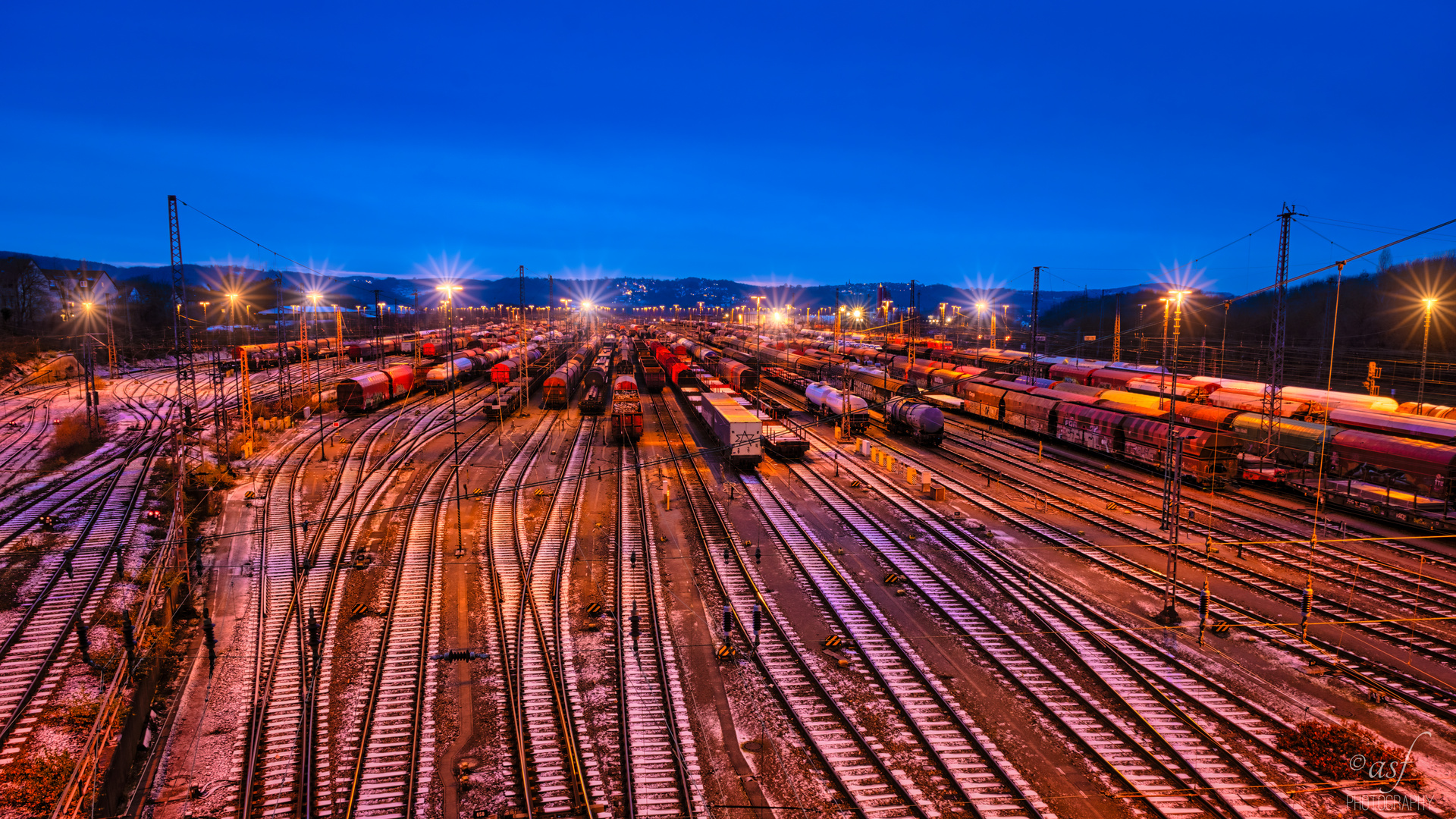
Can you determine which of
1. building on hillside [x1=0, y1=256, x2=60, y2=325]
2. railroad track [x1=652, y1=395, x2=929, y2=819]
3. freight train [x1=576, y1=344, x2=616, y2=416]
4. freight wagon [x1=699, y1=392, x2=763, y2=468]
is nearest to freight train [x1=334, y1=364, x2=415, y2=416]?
freight train [x1=576, y1=344, x2=616, y2=416]

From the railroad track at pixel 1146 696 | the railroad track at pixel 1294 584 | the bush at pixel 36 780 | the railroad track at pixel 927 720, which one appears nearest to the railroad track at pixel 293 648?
the bush at pixel 36 780

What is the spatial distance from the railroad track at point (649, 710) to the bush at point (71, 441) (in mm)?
28923

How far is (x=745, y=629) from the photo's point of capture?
49.5ft

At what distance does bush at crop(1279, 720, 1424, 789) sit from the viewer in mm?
10328

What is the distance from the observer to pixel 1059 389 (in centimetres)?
4225

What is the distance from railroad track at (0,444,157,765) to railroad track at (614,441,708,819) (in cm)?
956

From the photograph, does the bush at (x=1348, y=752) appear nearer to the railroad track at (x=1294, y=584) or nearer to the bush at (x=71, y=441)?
the railroad track at (x=1294, y=584)

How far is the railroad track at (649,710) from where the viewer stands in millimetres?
9953

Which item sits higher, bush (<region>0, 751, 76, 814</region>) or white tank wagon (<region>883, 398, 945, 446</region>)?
white tank wagon (<region>883, 398, 945, 446</region>)

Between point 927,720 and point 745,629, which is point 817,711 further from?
point 745,629

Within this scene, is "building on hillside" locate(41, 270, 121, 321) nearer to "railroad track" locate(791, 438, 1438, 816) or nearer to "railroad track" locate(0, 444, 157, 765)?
"railroad track" locate(0, 444, 157, 765)

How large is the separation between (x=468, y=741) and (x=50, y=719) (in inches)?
291

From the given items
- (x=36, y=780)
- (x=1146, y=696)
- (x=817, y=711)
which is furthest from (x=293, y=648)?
(x=1146, y=696)

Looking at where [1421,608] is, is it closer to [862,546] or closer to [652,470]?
[862,546]
